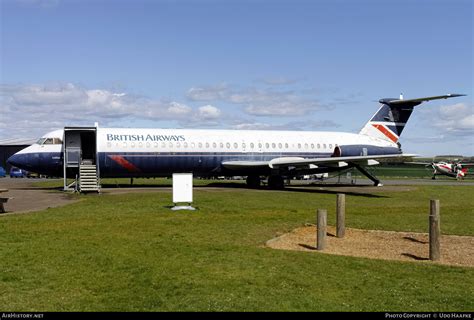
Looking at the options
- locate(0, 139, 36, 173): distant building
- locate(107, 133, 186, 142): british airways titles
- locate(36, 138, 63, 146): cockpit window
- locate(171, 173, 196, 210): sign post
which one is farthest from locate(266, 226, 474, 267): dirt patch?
locate(0, 139, 36, 173): distant building

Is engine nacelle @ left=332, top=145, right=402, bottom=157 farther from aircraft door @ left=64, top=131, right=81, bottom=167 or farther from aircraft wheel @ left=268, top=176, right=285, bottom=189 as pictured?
aircraft door @ left=64, top=131, right=81, bottom=167

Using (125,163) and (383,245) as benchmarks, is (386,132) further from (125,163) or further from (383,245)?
(383,245)

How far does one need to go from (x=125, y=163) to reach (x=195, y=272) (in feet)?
79.6

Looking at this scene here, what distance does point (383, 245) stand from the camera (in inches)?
536

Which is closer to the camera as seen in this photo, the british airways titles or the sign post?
the sign post

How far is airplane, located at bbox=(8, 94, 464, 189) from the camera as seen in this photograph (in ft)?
107

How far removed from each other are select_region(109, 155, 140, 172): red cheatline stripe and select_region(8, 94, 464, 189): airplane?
6 centimetres

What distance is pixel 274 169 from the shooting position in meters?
36.6

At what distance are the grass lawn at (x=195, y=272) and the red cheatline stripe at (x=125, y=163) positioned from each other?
50.2ft

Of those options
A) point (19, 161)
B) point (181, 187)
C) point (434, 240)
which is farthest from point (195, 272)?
point (19, 161)

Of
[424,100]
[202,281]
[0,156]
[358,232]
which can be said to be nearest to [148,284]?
[202,281]

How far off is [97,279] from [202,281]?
6.36 ft

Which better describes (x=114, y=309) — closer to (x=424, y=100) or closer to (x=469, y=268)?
(x=469, y=268)

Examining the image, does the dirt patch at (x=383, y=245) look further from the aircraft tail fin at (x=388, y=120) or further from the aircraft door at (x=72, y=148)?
the aircraft tail fin at (x=388, y=120)
